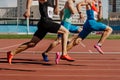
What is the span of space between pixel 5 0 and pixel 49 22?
88.0m

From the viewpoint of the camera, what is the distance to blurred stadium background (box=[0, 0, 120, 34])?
6062 centimetres

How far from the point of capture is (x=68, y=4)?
31.0 feet

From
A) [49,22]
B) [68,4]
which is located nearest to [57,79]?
[49,22]

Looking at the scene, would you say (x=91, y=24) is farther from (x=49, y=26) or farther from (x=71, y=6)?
(x=49, y=26)

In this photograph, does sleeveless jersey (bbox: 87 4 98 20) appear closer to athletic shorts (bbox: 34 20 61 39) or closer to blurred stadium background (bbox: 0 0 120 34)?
athletic shorts (bbox: 34 20 61 39)

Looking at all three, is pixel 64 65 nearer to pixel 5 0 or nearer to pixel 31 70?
pixel 31 70

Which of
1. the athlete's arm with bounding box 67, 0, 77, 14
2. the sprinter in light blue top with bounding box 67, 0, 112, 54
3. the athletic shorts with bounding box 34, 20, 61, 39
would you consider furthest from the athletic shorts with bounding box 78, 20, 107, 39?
the athletic shorts with bounding box 34, 20, 61, 39

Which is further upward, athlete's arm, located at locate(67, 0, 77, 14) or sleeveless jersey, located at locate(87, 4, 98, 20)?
athlete's arm, located at locate(67, 0, 77, 14)

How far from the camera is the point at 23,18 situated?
224ft

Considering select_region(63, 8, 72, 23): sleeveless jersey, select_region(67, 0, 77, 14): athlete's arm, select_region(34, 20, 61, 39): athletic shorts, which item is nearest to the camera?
select_region(34, 20, 61, 39): athletic shorts

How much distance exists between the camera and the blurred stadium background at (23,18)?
60625mm

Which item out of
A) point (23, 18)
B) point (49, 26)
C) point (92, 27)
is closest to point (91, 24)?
point (92, 27)

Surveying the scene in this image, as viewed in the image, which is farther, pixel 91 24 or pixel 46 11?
pixel 91 24

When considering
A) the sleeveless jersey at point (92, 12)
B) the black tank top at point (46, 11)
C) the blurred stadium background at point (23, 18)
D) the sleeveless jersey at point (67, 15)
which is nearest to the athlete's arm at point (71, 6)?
the sleeveless jersey at point (67, 15)
